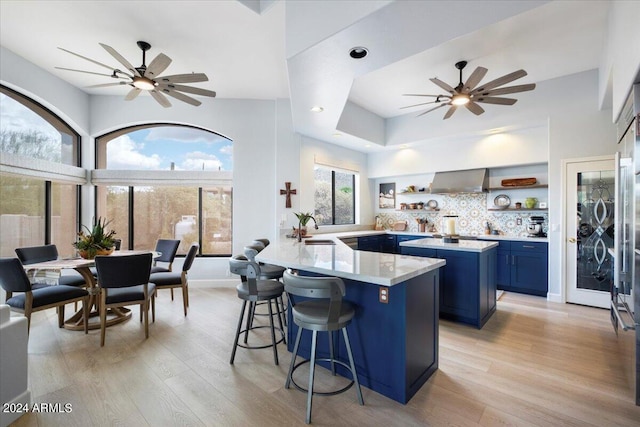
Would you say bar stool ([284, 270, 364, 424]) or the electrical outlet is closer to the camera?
bar stool ([284, 270, 364, 424])

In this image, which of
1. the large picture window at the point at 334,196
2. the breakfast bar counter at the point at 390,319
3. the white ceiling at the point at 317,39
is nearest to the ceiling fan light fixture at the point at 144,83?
the white ceiling at the point at 317,39

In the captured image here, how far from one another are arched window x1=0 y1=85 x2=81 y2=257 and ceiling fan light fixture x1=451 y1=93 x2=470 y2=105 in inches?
223

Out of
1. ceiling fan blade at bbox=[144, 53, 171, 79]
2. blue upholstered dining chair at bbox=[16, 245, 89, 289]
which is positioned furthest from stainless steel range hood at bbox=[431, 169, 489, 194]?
blue upholstered dining chair at bbox=[16, 245, 89, 289]

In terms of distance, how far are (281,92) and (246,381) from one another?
4283 mm

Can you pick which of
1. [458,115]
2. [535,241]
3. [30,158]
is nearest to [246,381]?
[30,158]

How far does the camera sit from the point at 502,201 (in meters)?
5.27

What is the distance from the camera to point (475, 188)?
5.24 meters

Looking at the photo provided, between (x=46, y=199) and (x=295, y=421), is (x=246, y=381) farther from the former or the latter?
(x=46, y=199)

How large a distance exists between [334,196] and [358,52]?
407cm

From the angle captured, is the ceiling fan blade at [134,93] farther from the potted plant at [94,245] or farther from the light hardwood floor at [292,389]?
the light hardwood floor at [292,389]

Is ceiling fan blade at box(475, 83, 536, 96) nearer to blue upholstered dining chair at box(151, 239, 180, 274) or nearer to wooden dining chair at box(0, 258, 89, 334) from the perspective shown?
blue upholstered dining chair at box(151, 239, 180, 274)

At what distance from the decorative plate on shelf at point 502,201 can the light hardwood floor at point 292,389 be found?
7.53ft

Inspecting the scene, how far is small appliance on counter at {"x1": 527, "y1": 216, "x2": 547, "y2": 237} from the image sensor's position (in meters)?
4.82

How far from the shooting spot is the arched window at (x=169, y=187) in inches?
205
